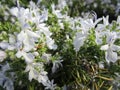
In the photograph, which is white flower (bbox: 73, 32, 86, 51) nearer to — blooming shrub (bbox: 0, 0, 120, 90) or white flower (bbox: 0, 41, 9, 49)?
blooming shrub (bbox: 0, 0, 120, 90)

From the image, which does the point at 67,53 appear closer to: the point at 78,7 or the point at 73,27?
the point at 73,27

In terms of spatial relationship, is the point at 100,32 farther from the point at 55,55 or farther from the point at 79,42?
the point at 55,55

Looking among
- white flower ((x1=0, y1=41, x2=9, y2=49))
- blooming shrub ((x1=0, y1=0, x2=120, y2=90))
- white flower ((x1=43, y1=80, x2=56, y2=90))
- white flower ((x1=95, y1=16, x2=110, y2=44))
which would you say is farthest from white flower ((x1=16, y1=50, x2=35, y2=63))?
white flower ((x1=95, y1=16, x2=110, y2=44))

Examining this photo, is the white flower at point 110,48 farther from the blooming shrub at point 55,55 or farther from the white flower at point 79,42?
the white flower at point 79,42

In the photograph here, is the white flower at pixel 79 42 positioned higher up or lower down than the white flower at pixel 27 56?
higher up

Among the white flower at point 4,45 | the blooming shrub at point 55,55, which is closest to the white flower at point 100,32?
the blooming shrub at point 55,55

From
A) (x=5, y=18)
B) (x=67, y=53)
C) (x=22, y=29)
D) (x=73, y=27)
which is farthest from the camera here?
(x=5, y=18)

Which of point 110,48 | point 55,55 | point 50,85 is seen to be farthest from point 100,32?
point 50,85

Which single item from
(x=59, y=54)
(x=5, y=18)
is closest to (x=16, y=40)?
(x=59, y=54)
